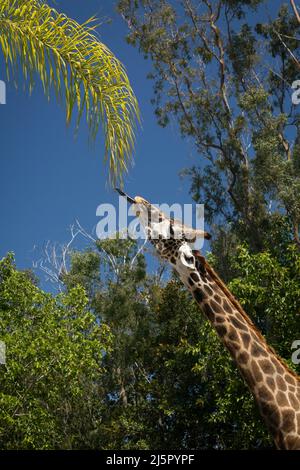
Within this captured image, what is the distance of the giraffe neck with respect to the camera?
4.74 meters

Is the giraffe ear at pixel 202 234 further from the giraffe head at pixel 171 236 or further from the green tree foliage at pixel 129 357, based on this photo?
the green tree foliage at pixel 129 357

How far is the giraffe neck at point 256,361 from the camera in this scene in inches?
187

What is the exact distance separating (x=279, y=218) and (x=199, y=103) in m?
4.70

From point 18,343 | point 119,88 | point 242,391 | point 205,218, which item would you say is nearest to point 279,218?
point 205,218

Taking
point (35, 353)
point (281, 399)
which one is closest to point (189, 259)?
point (281, 399)

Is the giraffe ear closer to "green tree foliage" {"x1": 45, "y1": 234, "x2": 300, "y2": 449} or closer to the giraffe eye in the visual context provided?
the giraffe eye

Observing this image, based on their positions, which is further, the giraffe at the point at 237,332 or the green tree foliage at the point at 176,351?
the green tree foliage at the point at 176,351

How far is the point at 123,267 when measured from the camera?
2170 centimetres

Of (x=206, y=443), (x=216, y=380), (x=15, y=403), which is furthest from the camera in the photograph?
(x=206, y=443)

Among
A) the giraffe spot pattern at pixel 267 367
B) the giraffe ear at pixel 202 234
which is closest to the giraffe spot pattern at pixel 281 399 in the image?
the giraffe spot pattern at pixel 267 367

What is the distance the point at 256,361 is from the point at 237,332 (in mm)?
237

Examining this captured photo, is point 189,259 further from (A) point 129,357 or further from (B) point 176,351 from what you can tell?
(A) point 129,357

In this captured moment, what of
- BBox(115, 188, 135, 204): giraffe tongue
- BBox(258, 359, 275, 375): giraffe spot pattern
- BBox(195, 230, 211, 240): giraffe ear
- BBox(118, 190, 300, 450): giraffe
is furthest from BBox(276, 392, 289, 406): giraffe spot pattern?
BBox(115, 188, 135, 204): giraffe tongue
